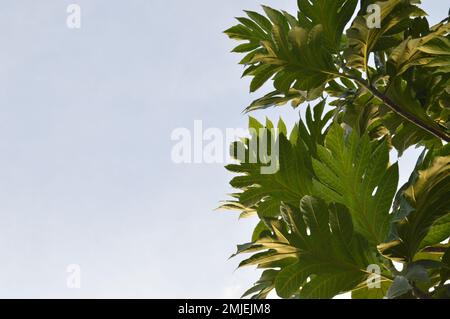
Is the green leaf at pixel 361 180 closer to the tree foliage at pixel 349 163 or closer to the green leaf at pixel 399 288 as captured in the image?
the tree foliage at pixel 349 163

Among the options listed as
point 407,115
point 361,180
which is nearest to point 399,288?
point 361,180

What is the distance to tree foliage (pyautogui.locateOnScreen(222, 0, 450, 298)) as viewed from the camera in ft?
6.29

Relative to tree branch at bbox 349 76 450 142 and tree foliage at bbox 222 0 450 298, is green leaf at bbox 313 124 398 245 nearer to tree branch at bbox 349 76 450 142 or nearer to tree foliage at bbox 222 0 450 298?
tree foliage at bbox 222 0 450 298

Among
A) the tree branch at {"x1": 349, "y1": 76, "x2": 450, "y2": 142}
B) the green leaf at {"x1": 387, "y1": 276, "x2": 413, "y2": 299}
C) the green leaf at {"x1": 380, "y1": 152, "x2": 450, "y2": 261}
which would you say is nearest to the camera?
the green leaf at {"x1": 387, "y1": 276, "x2": 413, "y2": 299}

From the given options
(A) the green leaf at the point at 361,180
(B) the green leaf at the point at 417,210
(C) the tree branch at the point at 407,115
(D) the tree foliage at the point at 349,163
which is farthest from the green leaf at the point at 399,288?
(C) the tree branch at the point at 407,115

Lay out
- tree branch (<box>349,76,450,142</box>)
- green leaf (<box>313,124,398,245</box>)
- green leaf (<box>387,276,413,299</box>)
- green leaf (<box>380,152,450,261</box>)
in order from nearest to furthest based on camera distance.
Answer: green leaf (<box>387,276,413,299</box>) → green leaf (<box>380,152,450,261</box>) → green leaf (<box>313,124,398,245</box>) → tree branch (<box>349,76,450,142</box>)

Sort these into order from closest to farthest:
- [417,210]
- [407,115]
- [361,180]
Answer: [417,210]
[361,180]
[407,115]

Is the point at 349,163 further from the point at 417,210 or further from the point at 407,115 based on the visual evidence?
the point at 407,115

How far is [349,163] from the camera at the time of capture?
2.12 meters

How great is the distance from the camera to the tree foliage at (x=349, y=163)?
1.92 m

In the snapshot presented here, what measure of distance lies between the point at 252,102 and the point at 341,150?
38.7 inches

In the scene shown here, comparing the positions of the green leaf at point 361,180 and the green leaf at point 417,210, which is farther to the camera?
the green leaf at point 361,180

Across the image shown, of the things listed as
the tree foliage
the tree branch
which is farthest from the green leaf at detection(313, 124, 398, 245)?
the tree branch
